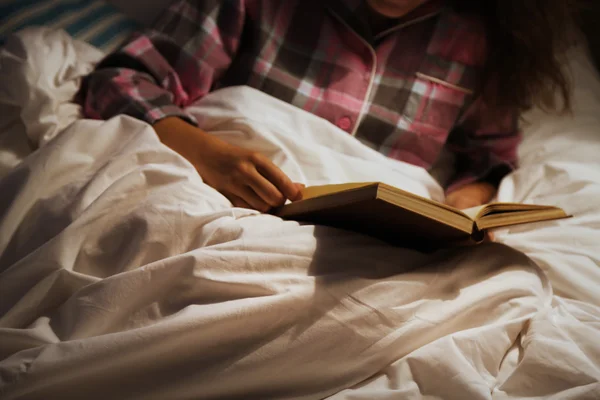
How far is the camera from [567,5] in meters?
1.02

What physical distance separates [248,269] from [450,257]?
25cm

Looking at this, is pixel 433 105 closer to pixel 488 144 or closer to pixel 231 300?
pixel 488 144

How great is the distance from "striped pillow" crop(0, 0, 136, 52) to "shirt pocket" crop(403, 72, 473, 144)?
0.58 metres

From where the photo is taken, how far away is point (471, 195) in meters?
0.98

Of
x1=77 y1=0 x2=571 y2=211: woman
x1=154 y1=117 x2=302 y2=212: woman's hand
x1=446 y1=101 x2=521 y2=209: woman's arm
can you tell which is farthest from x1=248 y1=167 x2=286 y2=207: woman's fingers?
x1=446 y1=101 x2=521 y2=209: woman's arm

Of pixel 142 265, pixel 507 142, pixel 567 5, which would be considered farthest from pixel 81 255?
pixel 567 5

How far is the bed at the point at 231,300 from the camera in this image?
499 millimetres

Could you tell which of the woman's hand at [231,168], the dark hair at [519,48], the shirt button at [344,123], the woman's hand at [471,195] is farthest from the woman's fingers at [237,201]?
the dark hair at [519,48]

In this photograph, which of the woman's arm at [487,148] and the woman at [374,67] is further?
the woman's arm at [487,148]

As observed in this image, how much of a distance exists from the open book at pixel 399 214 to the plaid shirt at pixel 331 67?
0.31m

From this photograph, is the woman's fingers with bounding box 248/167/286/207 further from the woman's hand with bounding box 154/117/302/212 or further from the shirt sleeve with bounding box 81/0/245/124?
the shirt sleeve with bounding box 81/0/245/124

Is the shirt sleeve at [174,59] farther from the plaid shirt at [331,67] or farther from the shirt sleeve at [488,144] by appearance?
the shirt sleeve at [488,144]

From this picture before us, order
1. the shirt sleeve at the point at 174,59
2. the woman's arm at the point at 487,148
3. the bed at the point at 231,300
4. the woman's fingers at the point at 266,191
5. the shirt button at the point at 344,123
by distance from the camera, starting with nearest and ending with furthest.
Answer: the bed at the point at 231,300 → the woman's fingers at the point at 266,191 → the shirt sleeve at the point at 174,59 → the shirt button at the point at 344,123 → the woman's arm at the point at 487,148

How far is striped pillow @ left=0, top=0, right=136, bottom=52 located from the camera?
0.91 metres
